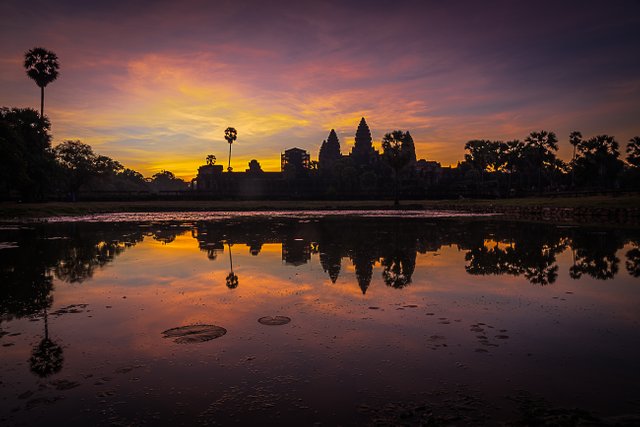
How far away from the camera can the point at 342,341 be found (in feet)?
20.2

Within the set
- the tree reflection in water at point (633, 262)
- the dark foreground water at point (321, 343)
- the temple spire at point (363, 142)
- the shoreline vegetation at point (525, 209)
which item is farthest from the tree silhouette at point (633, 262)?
the temple spire at point (363, 142)

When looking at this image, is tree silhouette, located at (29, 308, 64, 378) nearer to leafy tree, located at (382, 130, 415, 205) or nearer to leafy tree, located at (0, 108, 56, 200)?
leafy tree, located at (0, 108, 56, 200)

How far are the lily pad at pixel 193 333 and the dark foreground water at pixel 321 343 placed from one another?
35 millimetres

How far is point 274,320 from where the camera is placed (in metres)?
7.27

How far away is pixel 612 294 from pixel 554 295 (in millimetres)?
1329

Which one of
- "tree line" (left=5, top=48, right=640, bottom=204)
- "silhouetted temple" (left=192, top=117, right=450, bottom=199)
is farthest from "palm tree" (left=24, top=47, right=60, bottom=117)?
"silhouetted temple" (left=192, top=117, right=450, bottom=199)

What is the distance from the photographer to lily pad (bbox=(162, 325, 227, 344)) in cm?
632

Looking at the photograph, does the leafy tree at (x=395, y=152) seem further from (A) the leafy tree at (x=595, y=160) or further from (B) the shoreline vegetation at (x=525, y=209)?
(A) the leafy tree at (x=595, y=160)

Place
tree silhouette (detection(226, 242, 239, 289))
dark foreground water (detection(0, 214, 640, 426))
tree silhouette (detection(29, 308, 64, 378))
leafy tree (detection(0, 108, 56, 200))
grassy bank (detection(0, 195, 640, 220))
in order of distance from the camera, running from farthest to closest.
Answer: leafy tree (detection(0, 108, 56, 200)) → grassy bank (detection(0, 195, 640, 220)) → tree silhouette (detection(226, 242, 239, 289)) → tree silhouette (detection(29, 308, 64, 378)) → dark foreground water (detection(0, 214, 640, 426))

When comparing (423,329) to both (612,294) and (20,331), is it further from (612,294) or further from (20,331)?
(20,331)

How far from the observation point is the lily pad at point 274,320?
23.3 feet

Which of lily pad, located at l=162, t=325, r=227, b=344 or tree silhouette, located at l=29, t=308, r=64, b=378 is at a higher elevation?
lily pad, located at l=162, t=325, r=227, b=344

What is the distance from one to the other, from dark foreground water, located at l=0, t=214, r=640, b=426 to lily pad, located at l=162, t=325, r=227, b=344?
3 cm

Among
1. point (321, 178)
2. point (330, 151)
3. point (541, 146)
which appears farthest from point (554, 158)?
point (330, 151)
